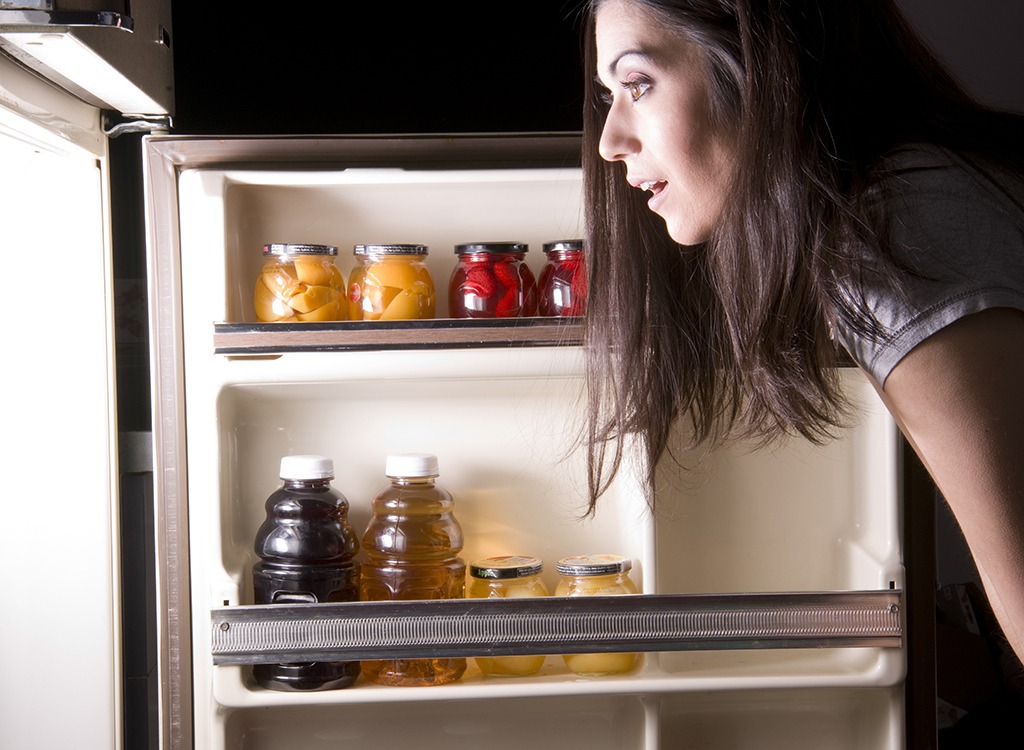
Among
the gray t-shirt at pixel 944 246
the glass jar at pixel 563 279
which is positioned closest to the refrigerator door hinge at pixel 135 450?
the glass jar at pixel 563 279

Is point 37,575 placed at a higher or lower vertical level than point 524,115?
lower

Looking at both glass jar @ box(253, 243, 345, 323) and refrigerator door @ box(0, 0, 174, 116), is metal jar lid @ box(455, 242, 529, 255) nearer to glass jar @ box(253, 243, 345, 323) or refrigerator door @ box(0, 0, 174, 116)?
glass jar @ box(253, 243, 345, 323)

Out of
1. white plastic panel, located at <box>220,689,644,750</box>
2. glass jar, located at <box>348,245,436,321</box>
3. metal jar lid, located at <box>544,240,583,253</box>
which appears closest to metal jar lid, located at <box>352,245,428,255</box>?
glass jar, located at <box>348,245,436,321</box>

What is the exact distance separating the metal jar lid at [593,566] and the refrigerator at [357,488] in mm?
34

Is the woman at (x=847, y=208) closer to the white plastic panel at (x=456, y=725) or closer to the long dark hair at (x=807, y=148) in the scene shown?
the long dark hair at (x=807, y=148)

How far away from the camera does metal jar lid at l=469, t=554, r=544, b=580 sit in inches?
46.7

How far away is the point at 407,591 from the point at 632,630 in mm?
296

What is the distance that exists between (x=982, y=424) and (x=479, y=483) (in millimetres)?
784

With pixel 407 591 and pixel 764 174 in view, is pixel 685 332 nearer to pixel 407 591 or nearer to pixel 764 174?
pixel 764 174

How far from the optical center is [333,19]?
4.78 feet

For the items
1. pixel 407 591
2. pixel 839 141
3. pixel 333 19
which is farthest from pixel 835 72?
pixel 333 19

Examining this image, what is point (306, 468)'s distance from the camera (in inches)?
46.1

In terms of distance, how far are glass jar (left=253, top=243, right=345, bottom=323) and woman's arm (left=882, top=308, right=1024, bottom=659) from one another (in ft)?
2.45

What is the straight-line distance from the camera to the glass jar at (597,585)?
3.89 ft
